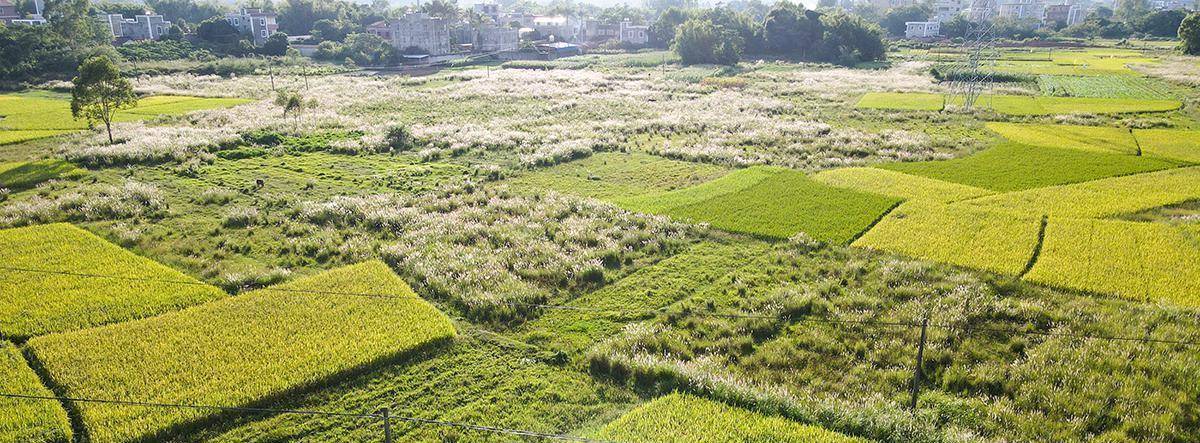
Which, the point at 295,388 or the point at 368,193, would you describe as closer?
the point at 295,388

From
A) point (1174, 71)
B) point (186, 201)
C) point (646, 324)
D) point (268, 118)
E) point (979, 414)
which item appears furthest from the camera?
point (1174, 71)

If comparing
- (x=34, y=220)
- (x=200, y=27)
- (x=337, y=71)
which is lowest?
(x=34, y=220)

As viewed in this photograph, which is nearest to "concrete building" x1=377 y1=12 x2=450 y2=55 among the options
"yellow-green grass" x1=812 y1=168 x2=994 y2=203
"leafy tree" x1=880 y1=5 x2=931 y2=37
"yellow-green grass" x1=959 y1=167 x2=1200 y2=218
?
"yellow-green grass" x1=812 y1=168 x2=994 y2=203

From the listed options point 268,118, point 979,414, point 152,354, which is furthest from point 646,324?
point 268,118

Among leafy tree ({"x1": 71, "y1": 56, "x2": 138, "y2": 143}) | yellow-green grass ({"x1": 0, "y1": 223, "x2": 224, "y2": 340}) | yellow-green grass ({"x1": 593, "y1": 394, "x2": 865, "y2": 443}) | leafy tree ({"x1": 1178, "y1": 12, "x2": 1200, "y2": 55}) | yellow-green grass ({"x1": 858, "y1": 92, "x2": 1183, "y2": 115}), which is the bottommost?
yellow-green grass ({"x1": 593, "y1": 394, "x2": 865, "y2": 443})

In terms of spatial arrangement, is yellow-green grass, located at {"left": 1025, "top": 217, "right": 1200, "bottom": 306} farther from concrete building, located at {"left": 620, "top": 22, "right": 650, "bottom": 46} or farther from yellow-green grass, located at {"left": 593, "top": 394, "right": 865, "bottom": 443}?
concrete building, located at {"left": 620, "top": 22, "right": 650, "bottom": 46}

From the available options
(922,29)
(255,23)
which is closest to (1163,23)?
(922,29)

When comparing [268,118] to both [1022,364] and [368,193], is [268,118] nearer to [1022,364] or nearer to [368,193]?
[368,193]
